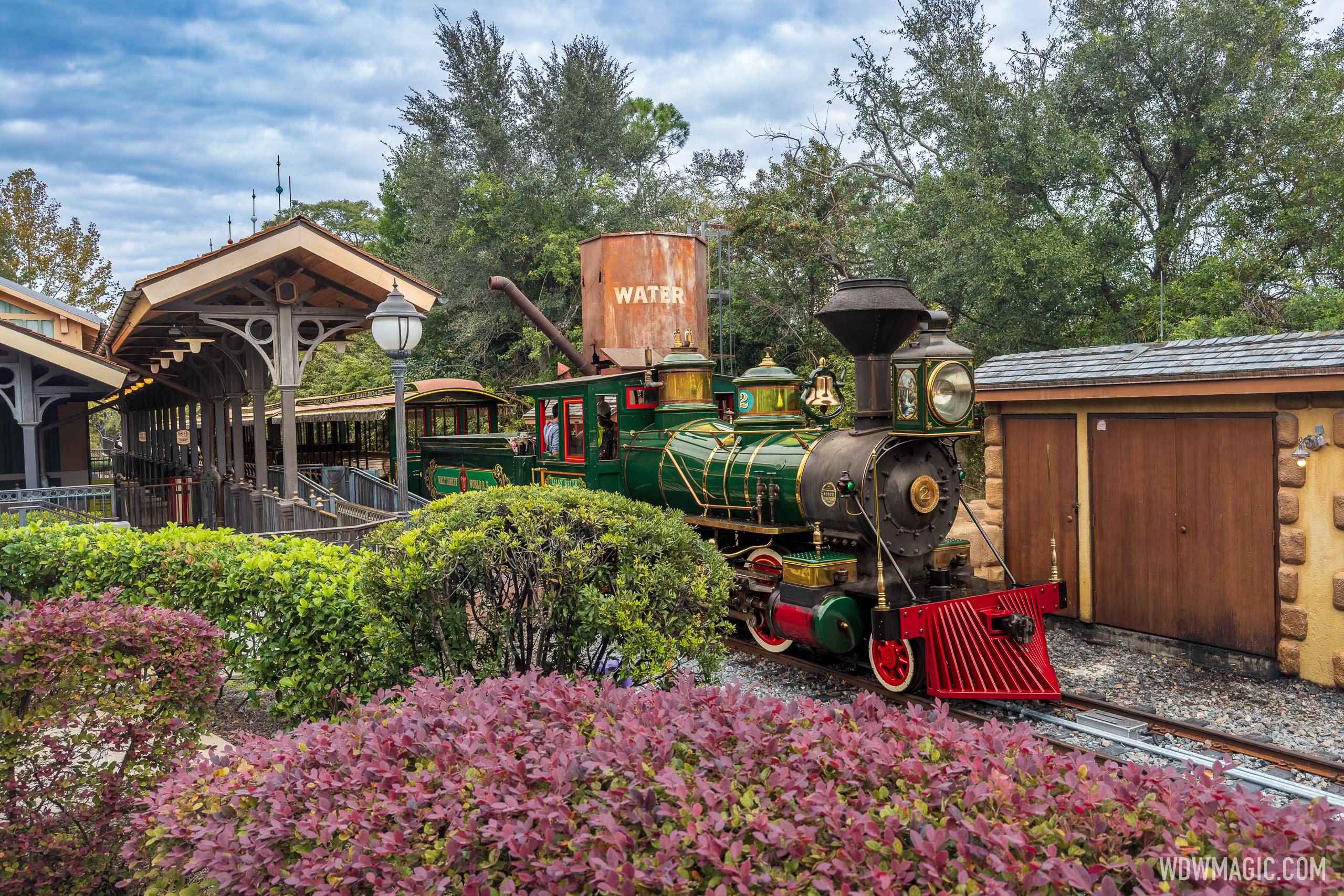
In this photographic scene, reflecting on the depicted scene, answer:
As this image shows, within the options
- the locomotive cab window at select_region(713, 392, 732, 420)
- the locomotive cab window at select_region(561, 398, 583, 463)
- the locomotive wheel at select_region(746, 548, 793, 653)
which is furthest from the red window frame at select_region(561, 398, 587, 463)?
the locomotive wheel at select_region(746, 548, 793, 653)

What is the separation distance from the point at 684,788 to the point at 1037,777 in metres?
1.05

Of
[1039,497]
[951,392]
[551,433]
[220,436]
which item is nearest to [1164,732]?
[951,392]

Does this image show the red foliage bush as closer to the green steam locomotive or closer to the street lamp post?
the green steam locomotive

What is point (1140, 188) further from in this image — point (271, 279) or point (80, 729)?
point (80, 729)

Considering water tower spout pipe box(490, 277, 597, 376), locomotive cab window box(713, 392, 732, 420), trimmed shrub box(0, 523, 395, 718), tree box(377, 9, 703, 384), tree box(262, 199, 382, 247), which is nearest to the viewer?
trimmed shrub box(0, 523, 395, 718)

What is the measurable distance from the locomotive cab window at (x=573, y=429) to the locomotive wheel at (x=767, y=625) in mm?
2751

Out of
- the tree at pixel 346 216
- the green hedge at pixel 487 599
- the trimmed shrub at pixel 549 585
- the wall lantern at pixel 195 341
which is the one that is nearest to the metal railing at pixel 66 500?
the wall lantern at pixel 195 341

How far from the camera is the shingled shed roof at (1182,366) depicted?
6699 mm

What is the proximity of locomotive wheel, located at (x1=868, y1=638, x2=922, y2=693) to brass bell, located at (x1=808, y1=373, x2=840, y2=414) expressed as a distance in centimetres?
247

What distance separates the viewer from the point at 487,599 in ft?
15.3

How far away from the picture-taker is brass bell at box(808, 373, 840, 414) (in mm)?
8445

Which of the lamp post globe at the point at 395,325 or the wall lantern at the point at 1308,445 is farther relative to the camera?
the lamp post globe at the point at 395,325

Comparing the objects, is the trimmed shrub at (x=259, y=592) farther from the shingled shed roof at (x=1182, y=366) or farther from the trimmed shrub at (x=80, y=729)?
the shingled shed roof at (x=1182, y=366)

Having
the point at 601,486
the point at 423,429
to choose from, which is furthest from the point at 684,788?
the point at 423,429
